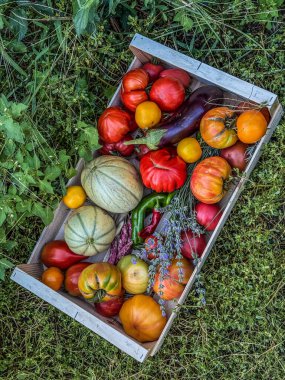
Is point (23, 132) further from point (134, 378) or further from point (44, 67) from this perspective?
point (134, 378)

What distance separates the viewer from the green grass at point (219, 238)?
2631 mm

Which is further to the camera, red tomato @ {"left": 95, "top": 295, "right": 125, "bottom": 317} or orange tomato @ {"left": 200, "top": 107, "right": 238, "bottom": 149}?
red tomato @ {"left": 95, "top": 295, "right": 125, "bottom": 317}

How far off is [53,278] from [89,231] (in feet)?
0.96

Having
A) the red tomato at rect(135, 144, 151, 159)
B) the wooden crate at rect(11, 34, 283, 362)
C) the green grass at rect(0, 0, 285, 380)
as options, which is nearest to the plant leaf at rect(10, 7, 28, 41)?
the green grass at rect(0, 0, 285, 380)

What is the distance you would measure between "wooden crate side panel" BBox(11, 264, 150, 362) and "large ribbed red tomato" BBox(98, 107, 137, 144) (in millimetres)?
737

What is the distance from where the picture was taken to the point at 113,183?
247 centimetres

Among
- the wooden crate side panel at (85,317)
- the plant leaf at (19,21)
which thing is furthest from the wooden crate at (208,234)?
the plant leaf at (19,21)

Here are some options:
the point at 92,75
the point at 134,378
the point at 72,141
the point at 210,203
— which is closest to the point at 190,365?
A: the point at 134,378

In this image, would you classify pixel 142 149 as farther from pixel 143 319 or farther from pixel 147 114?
pixel 143 319

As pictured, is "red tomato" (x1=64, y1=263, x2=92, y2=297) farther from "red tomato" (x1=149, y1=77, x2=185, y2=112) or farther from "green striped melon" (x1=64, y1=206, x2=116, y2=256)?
"red tomato" (x1=149, y1=77, x2=185, y2=112)

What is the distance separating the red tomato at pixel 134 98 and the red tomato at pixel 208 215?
55cm

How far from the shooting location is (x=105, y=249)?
104 inches

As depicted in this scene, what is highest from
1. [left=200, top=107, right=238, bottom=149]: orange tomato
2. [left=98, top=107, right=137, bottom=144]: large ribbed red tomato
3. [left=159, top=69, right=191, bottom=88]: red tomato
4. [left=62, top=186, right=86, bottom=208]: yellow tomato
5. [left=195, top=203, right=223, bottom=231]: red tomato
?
[left=159, top=69, right=191, bottom=88]: red tomato

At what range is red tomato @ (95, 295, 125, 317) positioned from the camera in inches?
99.9
